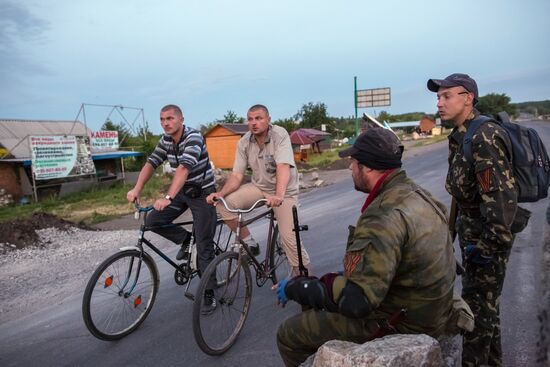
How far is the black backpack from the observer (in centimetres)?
265

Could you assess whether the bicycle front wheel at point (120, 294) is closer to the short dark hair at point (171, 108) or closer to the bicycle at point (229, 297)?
the bicycle at point (229, 297)

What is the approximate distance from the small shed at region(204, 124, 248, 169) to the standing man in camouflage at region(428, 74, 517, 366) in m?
22.6

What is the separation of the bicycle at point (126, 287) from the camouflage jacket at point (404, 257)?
218 centimetres

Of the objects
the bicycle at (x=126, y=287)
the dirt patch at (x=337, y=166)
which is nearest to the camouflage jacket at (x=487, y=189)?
the bicycle at (x=126, y=287)

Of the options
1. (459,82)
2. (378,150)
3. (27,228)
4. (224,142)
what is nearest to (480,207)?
(459,82)

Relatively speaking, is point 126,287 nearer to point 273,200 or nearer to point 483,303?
point 273,200

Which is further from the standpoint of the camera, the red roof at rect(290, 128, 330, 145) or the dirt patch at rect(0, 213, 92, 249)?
the red roof at rect(290, 128, 330, 145)

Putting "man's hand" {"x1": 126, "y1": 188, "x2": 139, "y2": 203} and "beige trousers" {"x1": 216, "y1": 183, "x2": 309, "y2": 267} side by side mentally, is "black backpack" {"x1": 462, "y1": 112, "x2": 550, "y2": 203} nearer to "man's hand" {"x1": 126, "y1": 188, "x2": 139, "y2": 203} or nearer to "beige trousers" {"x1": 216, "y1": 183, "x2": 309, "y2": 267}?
"beige trousers" {"x1": 216, "y1": 183, "x2": 309, "y2": 267}

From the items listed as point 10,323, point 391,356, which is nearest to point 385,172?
point 391,356

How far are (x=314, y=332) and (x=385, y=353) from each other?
0.52 meters

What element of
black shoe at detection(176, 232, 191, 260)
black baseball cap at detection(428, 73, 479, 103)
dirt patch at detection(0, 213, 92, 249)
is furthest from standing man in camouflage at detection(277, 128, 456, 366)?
dirt patch at detection(0, 213, 92, 249)

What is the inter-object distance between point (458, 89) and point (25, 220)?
8685 millimetres

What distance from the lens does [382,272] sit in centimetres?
186

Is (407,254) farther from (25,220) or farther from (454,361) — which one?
(25,220)
